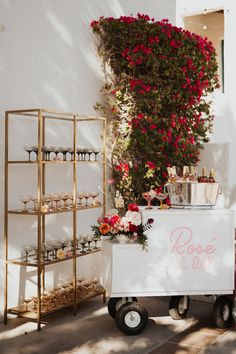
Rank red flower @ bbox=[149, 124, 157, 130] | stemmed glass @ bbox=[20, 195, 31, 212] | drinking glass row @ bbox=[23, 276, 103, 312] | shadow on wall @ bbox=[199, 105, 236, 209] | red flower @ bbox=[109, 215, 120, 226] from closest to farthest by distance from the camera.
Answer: red flower @ bbox=[109, 215, 120, 226], stemmed glass @ bbox=[20, 195, 31, 212], drinking glass row @ bbox=[23, 276, 103, 312], red flower @ bbox=[149, 124, 157, 130], shadow on wall @ bbox=[199, 105, 236, 209]

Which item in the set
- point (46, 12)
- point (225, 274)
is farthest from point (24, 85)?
point (225, 274)

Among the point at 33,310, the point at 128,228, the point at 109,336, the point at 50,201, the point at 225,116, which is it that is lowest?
the point at 109,336

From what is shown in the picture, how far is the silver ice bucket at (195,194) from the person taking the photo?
14.0ft

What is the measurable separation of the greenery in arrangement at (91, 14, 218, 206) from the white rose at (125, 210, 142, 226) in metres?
1.65

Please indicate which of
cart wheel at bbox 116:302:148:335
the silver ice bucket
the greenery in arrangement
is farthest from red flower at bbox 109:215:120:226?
the greenery in arrangement

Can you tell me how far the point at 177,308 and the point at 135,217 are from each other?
3.36 ft

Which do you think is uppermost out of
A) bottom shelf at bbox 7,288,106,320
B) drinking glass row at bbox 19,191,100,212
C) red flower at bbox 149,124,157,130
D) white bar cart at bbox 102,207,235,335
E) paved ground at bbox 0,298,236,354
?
red flower at bbox 149,124,157,130

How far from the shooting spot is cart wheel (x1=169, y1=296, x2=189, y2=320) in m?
4.57

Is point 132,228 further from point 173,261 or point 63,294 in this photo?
point 63,294

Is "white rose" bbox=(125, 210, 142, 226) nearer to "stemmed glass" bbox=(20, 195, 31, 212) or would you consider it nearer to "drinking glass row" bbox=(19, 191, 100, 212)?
"drinking glass row" bbox=(19, 191, 100, 212)

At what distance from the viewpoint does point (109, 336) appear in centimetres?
417

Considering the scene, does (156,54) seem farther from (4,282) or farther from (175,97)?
(4,282)

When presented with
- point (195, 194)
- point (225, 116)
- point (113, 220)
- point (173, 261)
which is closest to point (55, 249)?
point (113, 220)

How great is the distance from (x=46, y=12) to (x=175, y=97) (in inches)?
68.9
